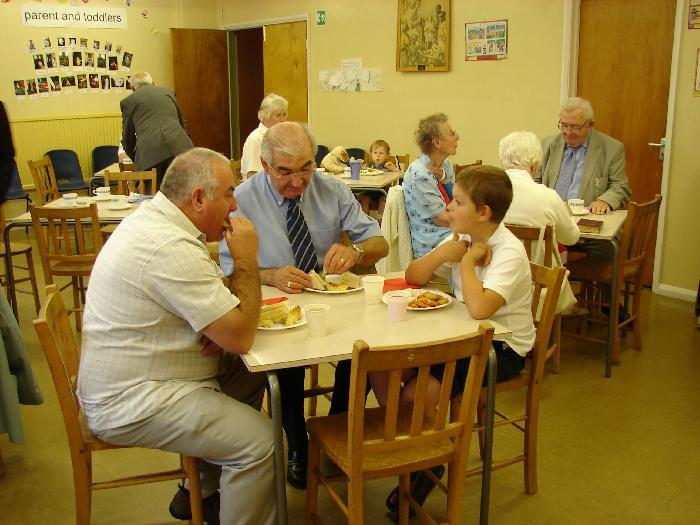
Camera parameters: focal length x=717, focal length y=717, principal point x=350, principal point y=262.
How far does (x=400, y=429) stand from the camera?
2.06 m

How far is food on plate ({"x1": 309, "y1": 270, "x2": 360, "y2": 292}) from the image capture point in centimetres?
249

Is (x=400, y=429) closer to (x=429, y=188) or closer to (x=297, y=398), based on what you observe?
(x=297, y=398)

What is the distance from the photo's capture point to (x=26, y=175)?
7277mm

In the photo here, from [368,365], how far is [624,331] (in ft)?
9.62

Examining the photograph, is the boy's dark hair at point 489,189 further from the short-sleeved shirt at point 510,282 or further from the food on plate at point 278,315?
the food on plate at point 278,315

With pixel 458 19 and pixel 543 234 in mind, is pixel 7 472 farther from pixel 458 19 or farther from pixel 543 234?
pixel 458 19

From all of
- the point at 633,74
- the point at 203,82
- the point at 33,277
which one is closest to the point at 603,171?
the point at 633,74

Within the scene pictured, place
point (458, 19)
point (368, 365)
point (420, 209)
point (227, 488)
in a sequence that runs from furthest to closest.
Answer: point (458, 19) → point (420, 209) → point (227, 488) → point (368, 365)

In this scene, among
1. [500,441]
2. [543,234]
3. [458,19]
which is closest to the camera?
[500,441]

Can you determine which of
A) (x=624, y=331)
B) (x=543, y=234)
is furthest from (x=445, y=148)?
(x=624, y=331)

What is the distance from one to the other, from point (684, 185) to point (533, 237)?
86.4 inches

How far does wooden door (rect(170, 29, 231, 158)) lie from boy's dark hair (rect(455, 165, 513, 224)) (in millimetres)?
6517

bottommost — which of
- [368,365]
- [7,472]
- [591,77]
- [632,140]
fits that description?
[7,472]

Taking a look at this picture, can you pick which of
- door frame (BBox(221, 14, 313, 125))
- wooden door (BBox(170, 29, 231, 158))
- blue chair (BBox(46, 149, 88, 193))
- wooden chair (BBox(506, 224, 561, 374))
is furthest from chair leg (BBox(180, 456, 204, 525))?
wooden door (BBox(170, 29, 231, 158))
